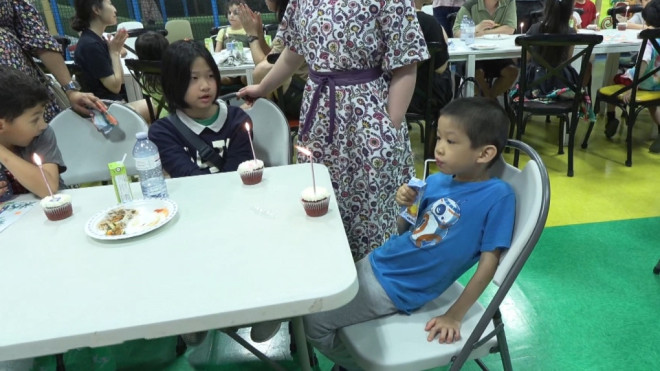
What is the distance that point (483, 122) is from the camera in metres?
1.14

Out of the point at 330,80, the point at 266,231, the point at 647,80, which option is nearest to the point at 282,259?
the point at 266,231

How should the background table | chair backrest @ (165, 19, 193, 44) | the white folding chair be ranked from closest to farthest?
the background table < the white folding chair < chair backrest @ (165, 19, 193, 44)

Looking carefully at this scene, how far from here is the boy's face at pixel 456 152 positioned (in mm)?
1165

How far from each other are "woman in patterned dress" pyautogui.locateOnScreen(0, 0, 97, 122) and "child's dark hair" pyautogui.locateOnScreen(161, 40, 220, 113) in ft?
1.23

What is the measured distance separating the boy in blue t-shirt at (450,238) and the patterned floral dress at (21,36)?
5.35 ft

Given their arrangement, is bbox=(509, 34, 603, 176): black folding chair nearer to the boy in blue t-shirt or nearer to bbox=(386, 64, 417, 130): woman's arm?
bbox=(386, 64, 417, 130): woman's arm

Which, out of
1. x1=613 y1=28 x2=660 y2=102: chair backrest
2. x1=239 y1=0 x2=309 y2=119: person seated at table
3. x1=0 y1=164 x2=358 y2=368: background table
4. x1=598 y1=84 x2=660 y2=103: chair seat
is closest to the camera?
x1=0 y1=164 x2=358 y2=368: background table

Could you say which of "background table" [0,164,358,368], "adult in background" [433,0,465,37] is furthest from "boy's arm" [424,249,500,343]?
"adult in background" [433,0,465,37]

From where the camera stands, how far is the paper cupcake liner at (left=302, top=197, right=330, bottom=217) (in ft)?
3.58

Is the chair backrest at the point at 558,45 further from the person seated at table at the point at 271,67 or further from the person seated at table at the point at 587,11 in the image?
the person seated at table at the point at 587,11

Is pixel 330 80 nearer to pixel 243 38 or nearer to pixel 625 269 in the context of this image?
pixel 625 269

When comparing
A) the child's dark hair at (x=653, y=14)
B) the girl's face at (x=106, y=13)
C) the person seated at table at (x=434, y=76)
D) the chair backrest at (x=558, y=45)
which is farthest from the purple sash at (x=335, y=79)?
the child's dark hair at (x=653, y=14)

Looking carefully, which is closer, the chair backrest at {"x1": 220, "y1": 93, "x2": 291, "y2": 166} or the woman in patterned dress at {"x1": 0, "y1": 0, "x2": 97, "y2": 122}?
the chair backrest at {"x1": 220, "y1": 93, "x2": 291, "y2": 166}

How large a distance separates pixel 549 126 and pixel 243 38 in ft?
10.2
